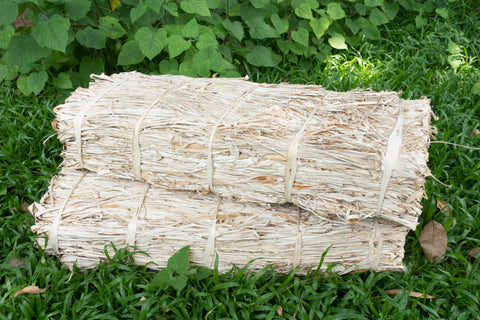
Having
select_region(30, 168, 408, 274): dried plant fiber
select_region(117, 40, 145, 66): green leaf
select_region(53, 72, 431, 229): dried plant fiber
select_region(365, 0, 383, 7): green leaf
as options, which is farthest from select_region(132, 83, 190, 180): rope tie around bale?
select_region(365, 0, 383, 7): green leaf

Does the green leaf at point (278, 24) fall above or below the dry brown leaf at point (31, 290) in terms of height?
above

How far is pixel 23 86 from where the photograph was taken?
2979 mm

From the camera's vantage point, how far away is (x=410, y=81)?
320 centimetres

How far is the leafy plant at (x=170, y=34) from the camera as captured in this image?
274 centimetres

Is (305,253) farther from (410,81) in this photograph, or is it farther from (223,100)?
(410,81)

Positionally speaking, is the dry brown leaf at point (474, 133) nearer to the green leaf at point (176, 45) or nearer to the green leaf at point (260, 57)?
the green leaf at point (260, 57)

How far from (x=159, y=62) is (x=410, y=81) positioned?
6.23 feet

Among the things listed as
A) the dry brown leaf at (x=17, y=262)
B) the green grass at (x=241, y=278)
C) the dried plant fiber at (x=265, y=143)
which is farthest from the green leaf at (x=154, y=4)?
the dry brown leaf at (x=17, y=262)

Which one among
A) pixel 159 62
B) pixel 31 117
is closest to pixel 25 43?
pixel 31 117

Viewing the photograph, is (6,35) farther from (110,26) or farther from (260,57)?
(260,57)

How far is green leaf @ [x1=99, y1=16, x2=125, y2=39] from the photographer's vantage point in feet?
9.73

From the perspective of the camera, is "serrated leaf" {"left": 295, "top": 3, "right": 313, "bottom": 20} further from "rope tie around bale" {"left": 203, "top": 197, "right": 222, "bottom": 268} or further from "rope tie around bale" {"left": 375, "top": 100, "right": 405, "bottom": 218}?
"rope tie around bale" {"left": 203, "top": 197, "right": 222, "bottom": 268}

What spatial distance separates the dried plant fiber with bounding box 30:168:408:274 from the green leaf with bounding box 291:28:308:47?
169 centimetres

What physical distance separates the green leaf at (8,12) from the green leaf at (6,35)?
10.2 inches
